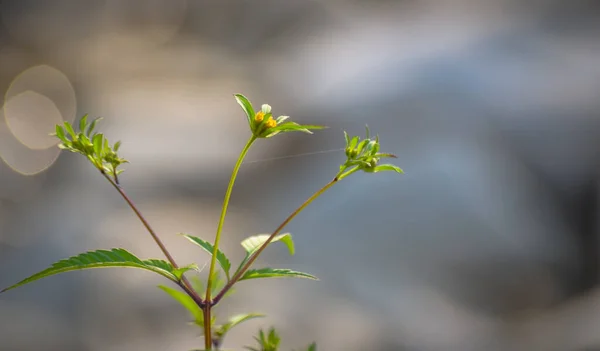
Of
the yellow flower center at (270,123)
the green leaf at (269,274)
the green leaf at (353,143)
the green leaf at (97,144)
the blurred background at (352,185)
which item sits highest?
the blurred background at (352,185)

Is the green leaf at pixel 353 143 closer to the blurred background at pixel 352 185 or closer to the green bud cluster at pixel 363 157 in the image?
the green bud cluster at pixel 363 157

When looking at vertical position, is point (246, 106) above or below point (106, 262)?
above

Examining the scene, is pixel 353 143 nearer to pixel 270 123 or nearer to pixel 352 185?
pixel 270 123

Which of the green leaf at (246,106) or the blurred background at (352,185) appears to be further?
the blurred background at (352,185)

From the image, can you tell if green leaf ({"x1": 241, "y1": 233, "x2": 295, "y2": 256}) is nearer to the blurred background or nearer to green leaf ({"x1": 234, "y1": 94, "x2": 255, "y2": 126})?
green leaf ({"x1": 234, "y1": 94, "x2": 255, "y2": 126})

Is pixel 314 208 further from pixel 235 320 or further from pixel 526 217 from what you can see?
pixel 235 320

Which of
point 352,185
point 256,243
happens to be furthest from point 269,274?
point 352,185

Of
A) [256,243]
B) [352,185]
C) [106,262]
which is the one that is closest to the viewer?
[106,262]

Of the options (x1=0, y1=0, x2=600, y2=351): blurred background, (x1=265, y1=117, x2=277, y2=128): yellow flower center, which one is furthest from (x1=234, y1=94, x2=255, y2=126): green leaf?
(x1=0, y1=0, x2=600, y2=351): blurred background

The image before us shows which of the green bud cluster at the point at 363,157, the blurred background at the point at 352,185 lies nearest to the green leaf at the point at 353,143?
the green bud cluster at the point at 363,157
